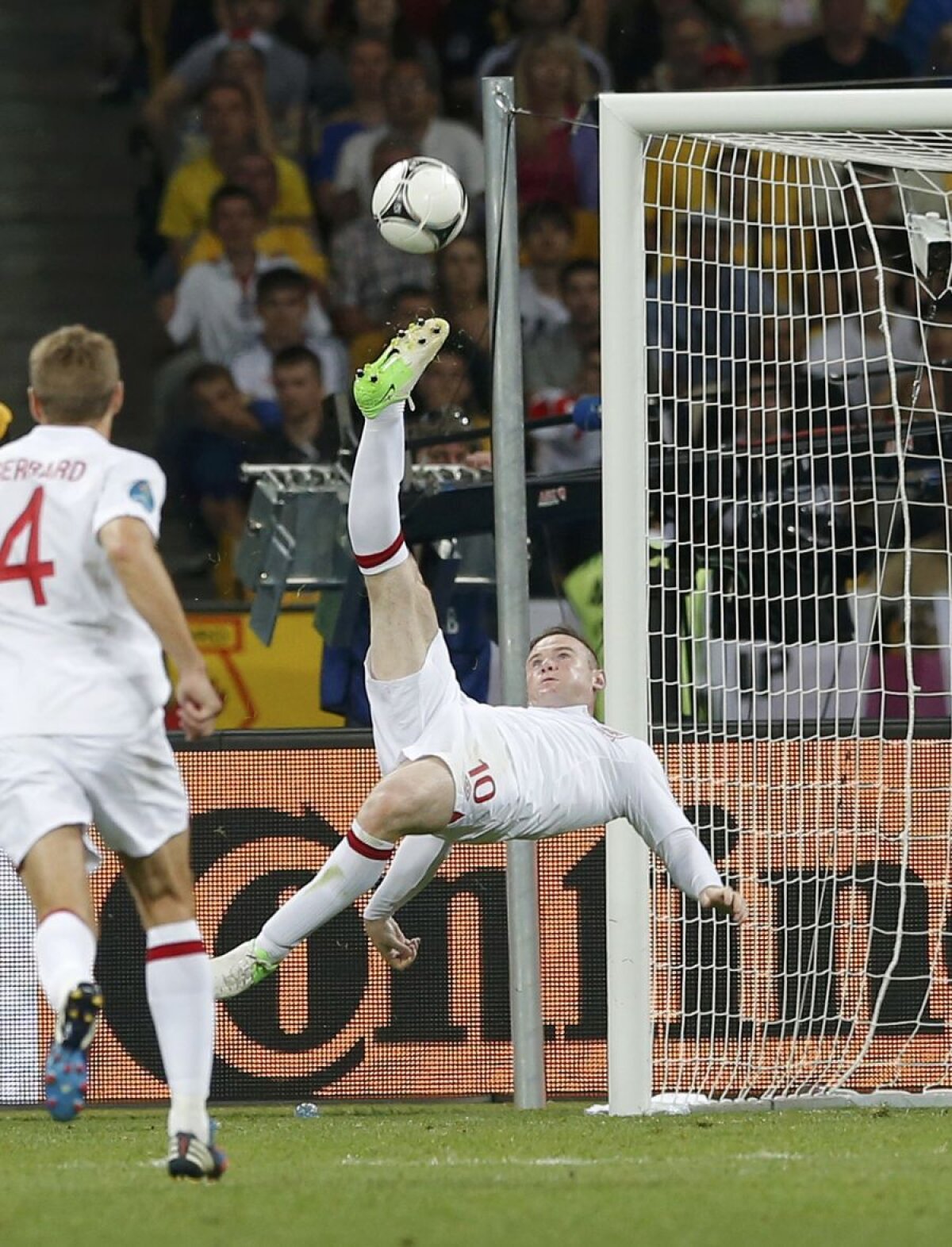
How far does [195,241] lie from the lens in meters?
12.2

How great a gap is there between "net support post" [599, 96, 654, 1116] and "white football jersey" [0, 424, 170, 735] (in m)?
2.65

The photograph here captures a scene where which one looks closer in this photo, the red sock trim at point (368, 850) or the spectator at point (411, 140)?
the red sock trim at point (368, 850)

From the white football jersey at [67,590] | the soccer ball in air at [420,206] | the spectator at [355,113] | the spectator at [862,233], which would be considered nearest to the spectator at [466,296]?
the spectator at [355,113]

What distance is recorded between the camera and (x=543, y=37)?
41.1 feet

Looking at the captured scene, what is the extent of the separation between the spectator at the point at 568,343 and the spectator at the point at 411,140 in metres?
→ 0.97

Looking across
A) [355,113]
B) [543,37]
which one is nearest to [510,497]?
[355,113]

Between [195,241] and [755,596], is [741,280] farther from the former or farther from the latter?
[195,241]

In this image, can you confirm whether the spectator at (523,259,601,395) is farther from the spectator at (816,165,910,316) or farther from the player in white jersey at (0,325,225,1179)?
the player in white jersey at (0,325,225,1179)

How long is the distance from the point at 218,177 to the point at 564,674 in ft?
18.4

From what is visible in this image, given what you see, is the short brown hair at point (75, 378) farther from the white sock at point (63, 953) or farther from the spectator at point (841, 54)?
the spectator at point (841, 54)

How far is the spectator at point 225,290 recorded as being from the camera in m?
11.9

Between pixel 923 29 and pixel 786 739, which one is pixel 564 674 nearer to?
pixel 786 739

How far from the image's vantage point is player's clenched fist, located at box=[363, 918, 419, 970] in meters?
7.02

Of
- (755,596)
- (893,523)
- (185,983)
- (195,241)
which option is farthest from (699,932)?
(195,241)
